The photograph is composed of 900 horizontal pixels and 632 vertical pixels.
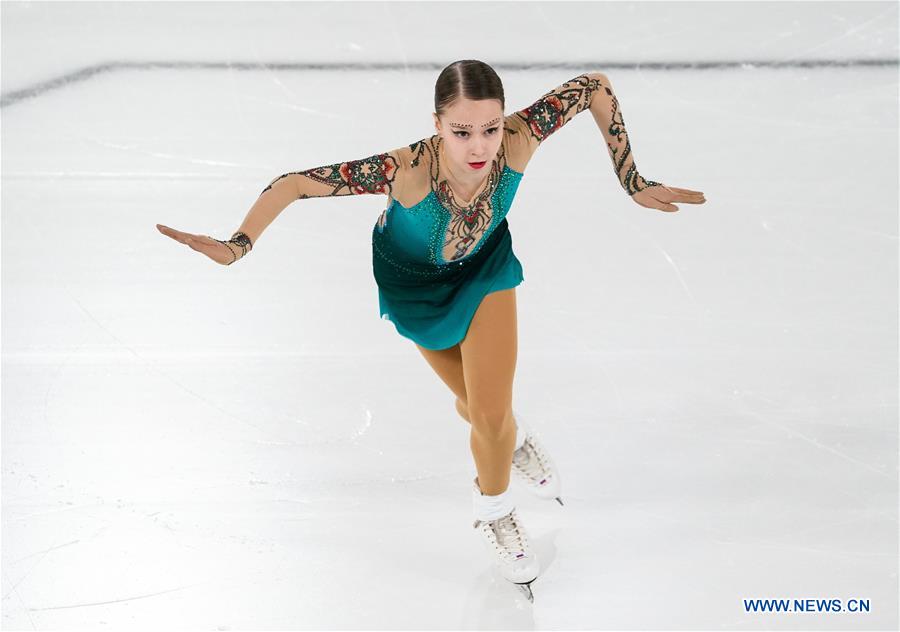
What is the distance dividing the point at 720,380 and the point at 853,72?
8.22 ft

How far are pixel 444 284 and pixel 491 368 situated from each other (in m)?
0.29

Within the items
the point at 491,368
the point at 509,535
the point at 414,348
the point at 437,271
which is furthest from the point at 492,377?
the point at 414,348

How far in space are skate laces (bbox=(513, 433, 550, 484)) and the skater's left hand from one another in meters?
0.86

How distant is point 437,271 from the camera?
340 cm

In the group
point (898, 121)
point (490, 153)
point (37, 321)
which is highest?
point (490, 153)

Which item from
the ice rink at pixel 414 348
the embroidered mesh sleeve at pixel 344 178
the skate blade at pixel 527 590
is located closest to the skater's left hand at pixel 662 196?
the embroidered mesh sleeve at pixel 344 178

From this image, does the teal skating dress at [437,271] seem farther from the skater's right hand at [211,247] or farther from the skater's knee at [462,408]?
the skater's right hand at [211,247]

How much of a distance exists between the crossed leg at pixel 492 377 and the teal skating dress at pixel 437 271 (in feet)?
0.12

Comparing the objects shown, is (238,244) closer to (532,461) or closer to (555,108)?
(555,108)

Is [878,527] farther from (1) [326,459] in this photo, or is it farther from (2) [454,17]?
(2) [454,17]

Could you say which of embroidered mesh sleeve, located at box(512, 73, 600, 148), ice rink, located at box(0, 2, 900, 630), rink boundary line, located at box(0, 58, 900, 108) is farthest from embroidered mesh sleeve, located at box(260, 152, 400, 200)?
rink boundary line, located at box(0, 58, 900, 108)

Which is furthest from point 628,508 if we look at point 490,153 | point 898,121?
point 898,121

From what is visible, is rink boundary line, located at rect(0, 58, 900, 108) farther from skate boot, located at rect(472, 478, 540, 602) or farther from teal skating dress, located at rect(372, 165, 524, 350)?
skate boot, located at rect(472, 478, 540, 602)

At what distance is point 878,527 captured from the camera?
367 cm
